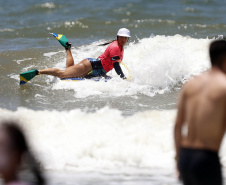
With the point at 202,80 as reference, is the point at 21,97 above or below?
below

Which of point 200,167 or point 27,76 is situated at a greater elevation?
point 200,167

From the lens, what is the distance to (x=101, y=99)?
9641 millimetres

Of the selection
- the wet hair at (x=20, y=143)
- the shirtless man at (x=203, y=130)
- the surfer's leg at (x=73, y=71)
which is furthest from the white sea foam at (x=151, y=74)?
the wet hair at (x=20, y=143)

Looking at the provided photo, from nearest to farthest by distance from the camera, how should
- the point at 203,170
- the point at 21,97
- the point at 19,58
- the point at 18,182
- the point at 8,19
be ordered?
the point at 18,182
the point at 203,170
the point at 21,97
the point at 19,58
the point at 8,19

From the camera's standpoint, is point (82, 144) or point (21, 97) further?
point (21, 97)

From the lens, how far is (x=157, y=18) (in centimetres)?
2325

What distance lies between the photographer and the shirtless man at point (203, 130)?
3268mm

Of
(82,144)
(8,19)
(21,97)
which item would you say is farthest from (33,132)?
(8,19)

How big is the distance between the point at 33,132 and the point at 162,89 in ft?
14.1

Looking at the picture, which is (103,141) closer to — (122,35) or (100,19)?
(122,35)

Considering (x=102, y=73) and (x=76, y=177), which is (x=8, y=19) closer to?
(x=102, y=73)

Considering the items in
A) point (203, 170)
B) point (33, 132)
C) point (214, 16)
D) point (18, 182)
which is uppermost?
point (18, 182)

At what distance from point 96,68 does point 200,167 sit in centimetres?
769

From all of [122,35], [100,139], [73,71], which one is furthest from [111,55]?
[100,139]
